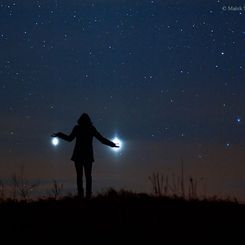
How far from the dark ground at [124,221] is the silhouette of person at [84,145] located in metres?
1.69

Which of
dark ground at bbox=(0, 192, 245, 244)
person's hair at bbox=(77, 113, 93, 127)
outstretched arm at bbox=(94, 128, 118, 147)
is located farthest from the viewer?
outstretched arm at bbox=(94, 128, 118, 147)

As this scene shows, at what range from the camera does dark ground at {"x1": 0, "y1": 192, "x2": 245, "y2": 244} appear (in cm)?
985

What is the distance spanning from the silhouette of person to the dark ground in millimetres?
1685

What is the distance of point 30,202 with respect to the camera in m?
13.0

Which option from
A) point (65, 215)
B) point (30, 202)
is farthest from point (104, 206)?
point (30, 202)

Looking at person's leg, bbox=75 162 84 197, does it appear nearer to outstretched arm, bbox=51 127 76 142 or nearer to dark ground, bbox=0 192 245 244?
outstretched arm, bbox=51 127 76 142

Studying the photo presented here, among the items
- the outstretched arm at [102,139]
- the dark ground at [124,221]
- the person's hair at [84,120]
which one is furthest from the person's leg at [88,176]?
the dark ground at [124,221]

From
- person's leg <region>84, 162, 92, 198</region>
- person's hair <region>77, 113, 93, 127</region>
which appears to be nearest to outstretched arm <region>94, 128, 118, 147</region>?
person's hair <region>77, 113, 93, 127</region>

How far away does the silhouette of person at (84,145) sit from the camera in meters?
15.0

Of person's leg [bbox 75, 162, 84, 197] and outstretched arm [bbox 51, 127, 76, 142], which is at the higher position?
outstretched arm [bbox 51, 127, 76, 142]

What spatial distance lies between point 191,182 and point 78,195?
270 centimetres

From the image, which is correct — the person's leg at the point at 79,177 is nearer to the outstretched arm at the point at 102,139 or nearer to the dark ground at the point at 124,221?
the outstretched arm at the point at 102,139

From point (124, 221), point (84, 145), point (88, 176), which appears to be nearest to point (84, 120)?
point (84, 145)

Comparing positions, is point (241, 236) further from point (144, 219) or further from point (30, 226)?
point (30, 226)
